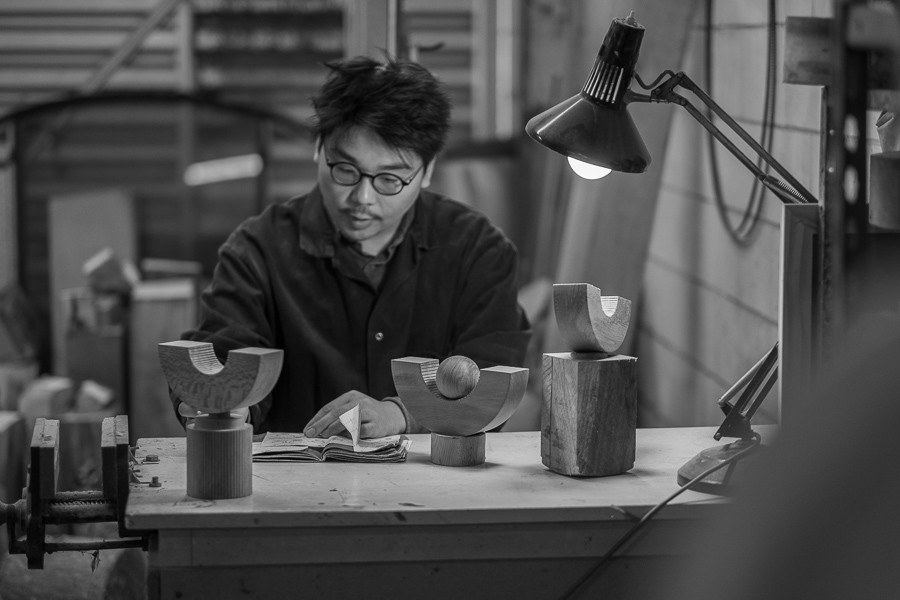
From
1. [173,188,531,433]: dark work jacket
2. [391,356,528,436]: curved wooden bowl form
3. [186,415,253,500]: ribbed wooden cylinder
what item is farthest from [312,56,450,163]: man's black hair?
[186,415,253,500]: ribbed wooden cylinder

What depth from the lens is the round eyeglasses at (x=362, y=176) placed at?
2.62 meters

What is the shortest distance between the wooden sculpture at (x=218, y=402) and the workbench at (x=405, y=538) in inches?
1.3

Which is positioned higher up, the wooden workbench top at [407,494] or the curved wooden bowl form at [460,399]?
the curved wooden bowl form at [460,399]

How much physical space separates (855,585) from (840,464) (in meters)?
0.09

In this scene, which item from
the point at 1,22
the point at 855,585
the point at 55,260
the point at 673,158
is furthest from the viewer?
the point at 1,22

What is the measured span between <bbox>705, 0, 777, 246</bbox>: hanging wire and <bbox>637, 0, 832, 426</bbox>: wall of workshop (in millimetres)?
19

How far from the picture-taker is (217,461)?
72.4 inches

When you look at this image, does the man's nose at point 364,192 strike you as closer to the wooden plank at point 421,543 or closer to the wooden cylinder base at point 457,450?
the wooden cylinder base at point 457,450

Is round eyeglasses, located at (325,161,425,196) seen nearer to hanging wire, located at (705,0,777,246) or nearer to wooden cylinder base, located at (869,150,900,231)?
hanging wire, located at (705,0,777,246)

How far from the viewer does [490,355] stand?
8.97ft

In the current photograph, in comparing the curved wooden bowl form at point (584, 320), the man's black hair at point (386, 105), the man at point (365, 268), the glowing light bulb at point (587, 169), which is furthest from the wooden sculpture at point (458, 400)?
the man's black hair at point (386, 105)

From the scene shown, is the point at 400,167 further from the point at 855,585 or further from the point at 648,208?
the point at 855,585

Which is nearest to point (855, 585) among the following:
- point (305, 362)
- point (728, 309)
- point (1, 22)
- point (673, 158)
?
point (305, 362)

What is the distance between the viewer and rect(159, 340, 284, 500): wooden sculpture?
1.83m
